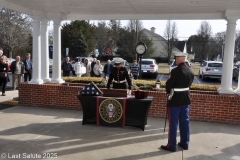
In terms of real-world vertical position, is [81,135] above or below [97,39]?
below

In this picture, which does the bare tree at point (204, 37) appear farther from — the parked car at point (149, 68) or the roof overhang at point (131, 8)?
the roof overhang at point (131, 8)

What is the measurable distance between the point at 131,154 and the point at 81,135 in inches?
55.2

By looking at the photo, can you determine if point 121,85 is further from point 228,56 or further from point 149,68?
point 149,68

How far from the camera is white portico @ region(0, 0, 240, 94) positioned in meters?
6.57

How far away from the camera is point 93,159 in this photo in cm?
433

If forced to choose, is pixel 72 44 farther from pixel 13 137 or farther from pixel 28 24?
pixel 13 137

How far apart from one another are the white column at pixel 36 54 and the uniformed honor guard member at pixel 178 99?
5.06 metres

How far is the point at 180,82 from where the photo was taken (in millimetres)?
4730

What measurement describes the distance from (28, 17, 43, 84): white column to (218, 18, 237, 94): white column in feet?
19.0

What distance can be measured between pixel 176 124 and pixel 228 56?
11.7ft

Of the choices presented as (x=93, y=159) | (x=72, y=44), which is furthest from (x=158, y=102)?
(x=72, y=44)

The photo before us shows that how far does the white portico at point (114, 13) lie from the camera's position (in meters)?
6.57

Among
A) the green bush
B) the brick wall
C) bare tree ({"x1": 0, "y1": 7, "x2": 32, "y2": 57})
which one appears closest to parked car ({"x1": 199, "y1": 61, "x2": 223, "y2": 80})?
the green bush

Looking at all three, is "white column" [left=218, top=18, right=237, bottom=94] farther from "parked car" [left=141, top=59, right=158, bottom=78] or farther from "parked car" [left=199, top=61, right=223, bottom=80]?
"parked car" [left=141, top=59, right=158, bottom=78]
